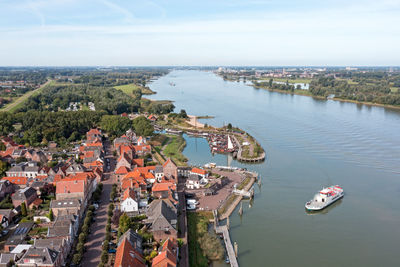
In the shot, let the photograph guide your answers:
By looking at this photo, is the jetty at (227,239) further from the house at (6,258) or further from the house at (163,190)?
the house at (6,258)

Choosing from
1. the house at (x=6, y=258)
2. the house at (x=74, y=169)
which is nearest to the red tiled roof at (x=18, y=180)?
the house at (x=74, y=169)

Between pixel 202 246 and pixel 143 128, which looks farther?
pixel 143 128

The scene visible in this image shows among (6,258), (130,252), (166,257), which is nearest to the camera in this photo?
(166,257)

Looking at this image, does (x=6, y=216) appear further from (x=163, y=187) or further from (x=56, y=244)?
(x=163, y=187)

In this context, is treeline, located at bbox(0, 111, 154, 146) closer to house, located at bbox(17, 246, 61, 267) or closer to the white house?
the white house

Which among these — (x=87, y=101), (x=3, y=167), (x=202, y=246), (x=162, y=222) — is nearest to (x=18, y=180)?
(x=3, y=167)

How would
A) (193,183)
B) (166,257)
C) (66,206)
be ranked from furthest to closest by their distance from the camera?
(193,183) → (66,206) → (166,257)

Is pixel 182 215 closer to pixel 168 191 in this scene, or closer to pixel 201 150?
pixel 168 191

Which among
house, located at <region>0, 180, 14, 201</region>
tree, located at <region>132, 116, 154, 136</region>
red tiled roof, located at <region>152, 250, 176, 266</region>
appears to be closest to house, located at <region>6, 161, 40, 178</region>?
house, located at <region>0, 180, 14, 201</region>
